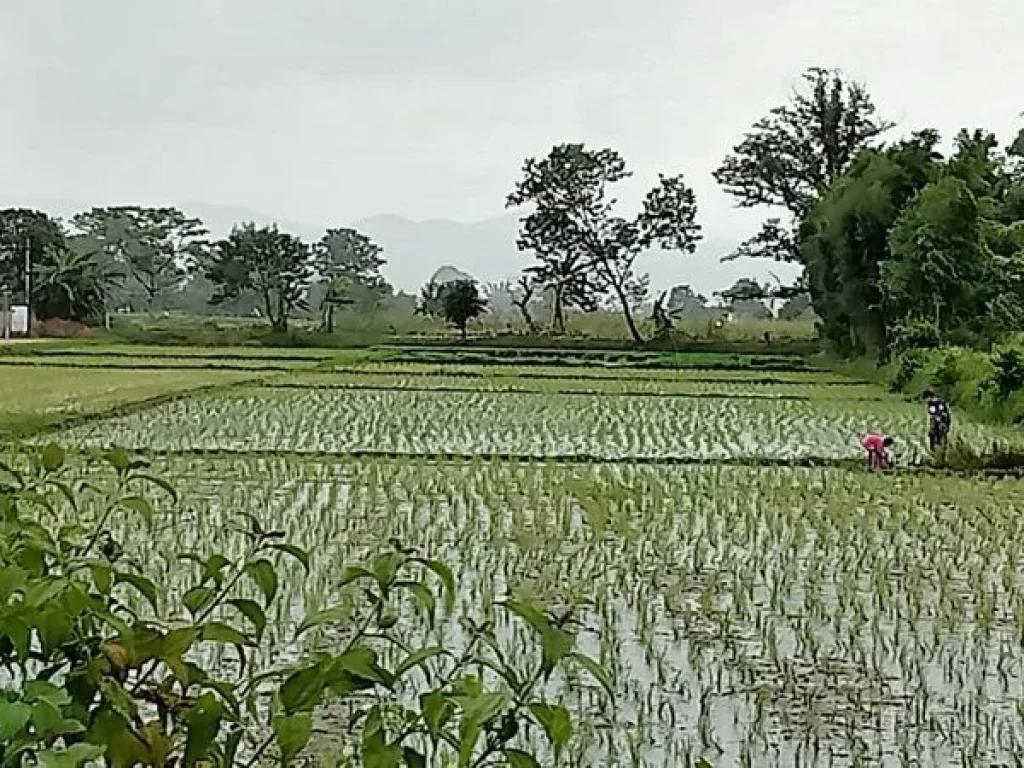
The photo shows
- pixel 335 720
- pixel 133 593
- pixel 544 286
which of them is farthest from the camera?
pixel 544 286

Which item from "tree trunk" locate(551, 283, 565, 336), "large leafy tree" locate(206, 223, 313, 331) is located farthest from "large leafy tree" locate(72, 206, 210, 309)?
"tree trunk" locate(551, 283, 565, 336)

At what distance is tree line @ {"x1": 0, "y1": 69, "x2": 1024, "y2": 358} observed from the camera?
57.0 ft

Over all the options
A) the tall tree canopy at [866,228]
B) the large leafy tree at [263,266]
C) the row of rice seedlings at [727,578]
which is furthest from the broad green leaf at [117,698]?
the large leafy tree at [263,266]

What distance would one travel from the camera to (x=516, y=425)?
11.9 meters

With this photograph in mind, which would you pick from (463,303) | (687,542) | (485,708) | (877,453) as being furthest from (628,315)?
(485,708)

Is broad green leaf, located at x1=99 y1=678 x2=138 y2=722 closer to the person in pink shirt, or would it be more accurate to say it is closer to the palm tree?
the person in pink shirt

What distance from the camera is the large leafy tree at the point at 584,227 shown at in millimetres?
32000

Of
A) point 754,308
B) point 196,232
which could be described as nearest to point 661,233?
point 754,308

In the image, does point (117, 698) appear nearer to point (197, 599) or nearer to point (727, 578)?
point (197, 599)

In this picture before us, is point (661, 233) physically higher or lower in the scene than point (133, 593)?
higher

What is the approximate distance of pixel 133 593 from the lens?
4.34 meters

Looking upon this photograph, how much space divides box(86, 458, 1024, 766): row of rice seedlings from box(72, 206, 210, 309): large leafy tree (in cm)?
4130

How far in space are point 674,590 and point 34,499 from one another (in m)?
3.66

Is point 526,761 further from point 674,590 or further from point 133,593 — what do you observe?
point 674,590
